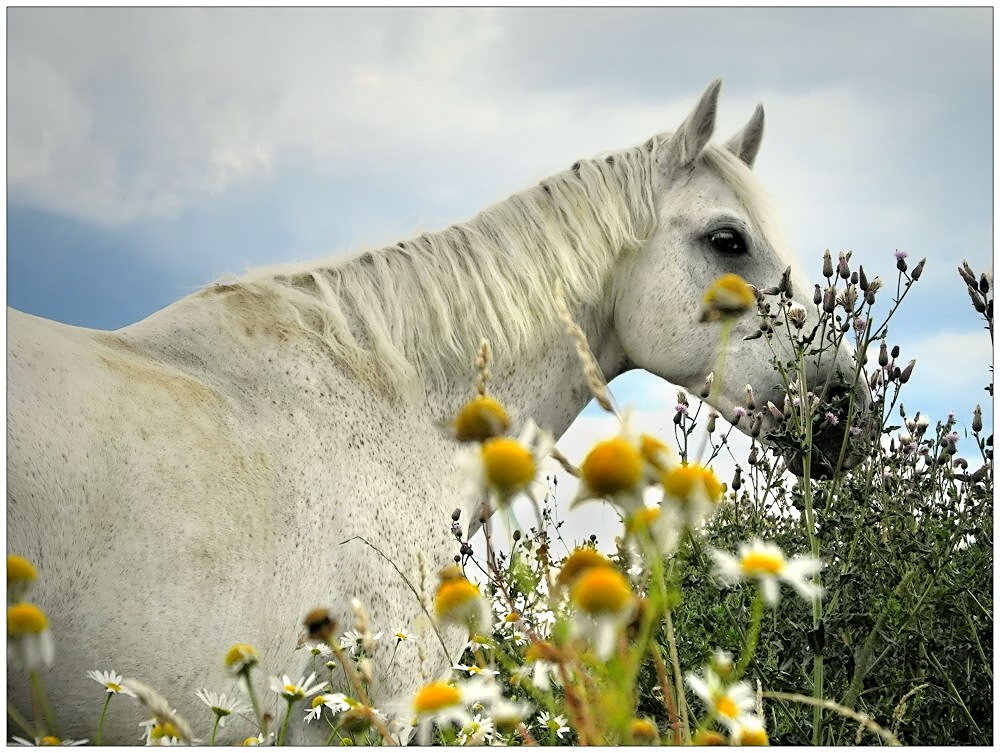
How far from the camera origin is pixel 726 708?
77 cm

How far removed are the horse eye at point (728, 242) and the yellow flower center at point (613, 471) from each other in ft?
6.79

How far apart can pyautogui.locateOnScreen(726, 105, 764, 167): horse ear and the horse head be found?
130 millimetres

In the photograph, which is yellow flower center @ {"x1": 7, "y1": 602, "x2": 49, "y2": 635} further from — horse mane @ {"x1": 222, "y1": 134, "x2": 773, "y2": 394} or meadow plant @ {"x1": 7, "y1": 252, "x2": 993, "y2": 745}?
horse mane @ {"x1": 222, "y1": 134, "x2": 773, "y2": 394}

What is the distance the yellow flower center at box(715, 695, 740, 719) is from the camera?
0.76m

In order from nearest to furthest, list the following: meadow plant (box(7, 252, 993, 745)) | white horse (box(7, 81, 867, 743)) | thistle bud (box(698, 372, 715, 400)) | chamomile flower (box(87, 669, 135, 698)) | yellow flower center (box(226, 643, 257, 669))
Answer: yellow flower center (box(226, 643, 257, 669))
meadow plant (box(7, 252, 993, 745))
chamomile flower (box(87, 669, 135, 698))
white horse (box(7, 81, 867, 743))
thistle bud (box(698, 372, 715, 400))

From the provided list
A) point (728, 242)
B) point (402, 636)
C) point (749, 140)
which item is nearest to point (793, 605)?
point (402, 636)

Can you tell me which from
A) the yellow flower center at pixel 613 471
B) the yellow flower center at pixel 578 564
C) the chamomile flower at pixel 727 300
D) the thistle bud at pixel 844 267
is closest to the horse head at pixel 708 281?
the thistle bud at pixel 844 267

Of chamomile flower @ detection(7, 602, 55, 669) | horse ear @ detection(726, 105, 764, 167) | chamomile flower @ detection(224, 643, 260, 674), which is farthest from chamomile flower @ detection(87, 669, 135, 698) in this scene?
horse ear @ detection(726, 105, 764, 167)

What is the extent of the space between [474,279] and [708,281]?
717 mm

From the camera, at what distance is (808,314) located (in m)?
2.48

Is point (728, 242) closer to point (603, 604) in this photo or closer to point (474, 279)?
point (474, 279)

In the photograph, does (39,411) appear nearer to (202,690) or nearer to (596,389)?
(202,690)

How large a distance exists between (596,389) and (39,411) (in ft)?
4.38

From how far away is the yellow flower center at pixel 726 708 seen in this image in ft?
2.49
